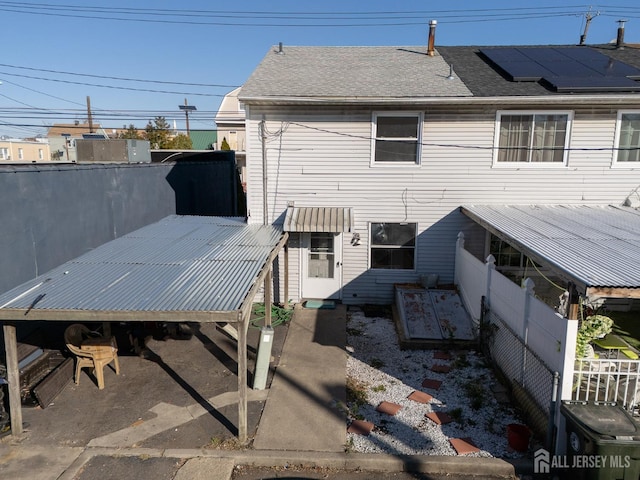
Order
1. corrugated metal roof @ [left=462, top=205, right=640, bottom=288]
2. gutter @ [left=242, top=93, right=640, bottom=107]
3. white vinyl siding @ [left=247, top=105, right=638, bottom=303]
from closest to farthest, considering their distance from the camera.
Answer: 1. corrugated metal roof @ [left=462, top=205, right=640, bottom=288]
2. gutter @ [left=242, top=93, right=640, bottom=107]
3. white vinyl siding @ [left=247, top=105, right=638, bottom=303]

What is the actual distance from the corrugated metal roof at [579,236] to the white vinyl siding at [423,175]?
556 mm

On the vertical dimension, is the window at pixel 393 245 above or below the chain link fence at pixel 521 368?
above

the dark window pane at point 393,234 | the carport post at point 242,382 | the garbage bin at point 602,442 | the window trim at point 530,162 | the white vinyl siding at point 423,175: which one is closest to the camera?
the garbage bin at point 602,442

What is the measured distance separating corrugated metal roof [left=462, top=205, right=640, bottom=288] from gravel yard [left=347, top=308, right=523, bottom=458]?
2702 millimetres

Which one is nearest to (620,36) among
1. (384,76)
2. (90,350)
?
(384,76)

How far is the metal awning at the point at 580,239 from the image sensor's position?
557 centimetres

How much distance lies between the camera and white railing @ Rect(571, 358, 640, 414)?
20.2 feet

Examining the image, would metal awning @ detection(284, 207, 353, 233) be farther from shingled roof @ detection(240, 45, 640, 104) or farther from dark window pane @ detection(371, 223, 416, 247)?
shingled roof @ detection(240, 45, 640, 104)

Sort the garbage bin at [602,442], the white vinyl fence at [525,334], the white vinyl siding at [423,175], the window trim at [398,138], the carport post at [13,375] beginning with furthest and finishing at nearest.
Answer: the window trim at [398,138]
the white vinyl siding at [423,175]
the carport post at [13,375]
the white vinyl fence at [525,334]
the garbage bin at [602,442]

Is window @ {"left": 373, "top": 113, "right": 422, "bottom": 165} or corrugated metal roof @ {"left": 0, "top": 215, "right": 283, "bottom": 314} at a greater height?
window @ {"left": 373, "top": 113, "right": 422, "bottom": 165}

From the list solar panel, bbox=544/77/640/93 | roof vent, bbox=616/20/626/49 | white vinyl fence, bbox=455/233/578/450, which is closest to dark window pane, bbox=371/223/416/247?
white vinyl fence, bbox=455/233/578/450

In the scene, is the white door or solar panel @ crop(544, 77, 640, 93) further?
the white door

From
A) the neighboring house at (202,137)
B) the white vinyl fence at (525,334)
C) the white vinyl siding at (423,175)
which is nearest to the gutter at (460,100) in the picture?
the white vinyl siding at (423,175)
